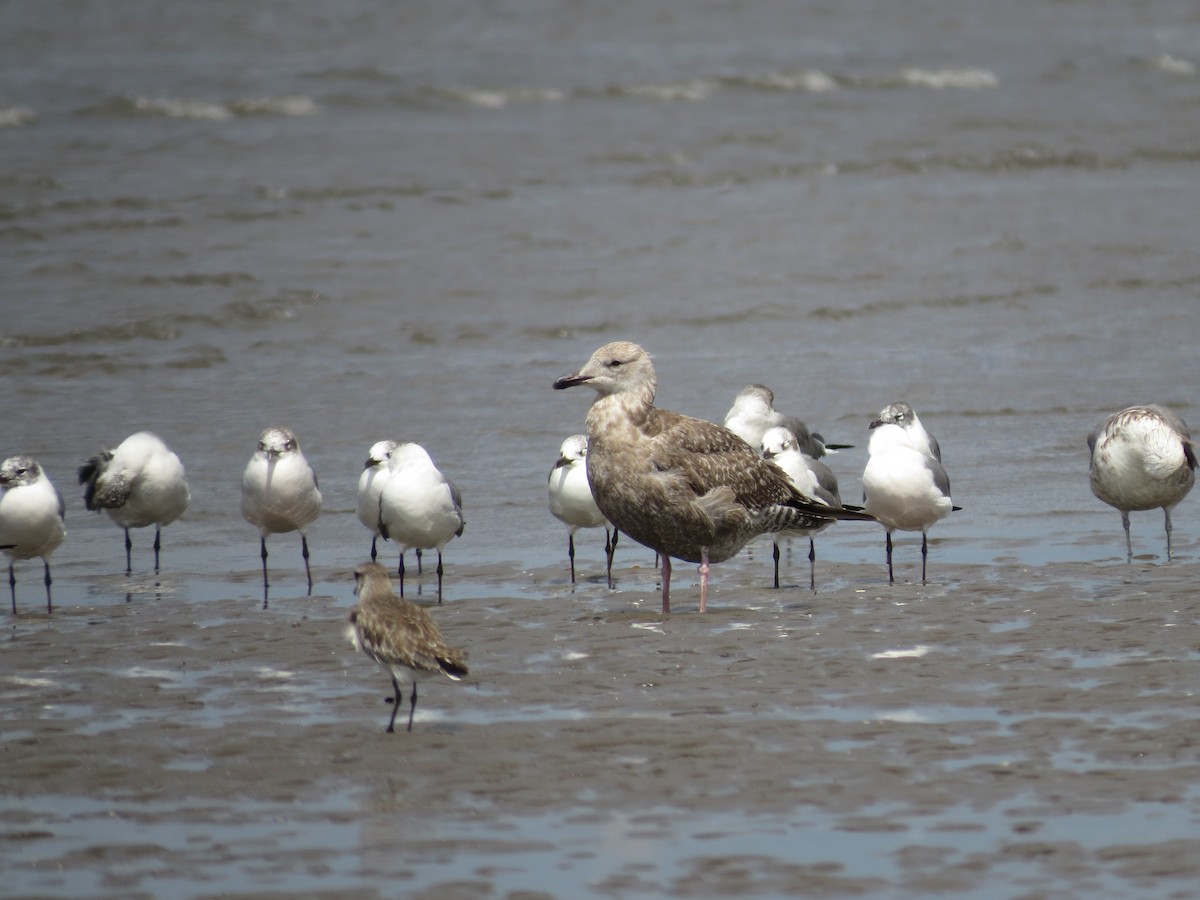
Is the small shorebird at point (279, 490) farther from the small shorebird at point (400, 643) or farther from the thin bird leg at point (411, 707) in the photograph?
the thin bird leg at point (411, 707)

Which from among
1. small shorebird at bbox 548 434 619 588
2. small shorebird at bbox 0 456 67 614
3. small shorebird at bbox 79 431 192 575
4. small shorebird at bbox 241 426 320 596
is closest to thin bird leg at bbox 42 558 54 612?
small shorebird at bbox 0 456 67 614

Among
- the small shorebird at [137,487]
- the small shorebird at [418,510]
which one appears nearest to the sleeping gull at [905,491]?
the small shorebird at [418,510]

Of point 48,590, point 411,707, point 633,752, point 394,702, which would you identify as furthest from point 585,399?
point 633,752

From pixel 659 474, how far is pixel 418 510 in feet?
4.82

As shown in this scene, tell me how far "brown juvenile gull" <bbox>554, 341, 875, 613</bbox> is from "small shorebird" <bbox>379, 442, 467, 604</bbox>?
3.50 feet

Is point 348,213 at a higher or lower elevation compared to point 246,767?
Result: higher

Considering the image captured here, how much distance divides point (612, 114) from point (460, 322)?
1104cm

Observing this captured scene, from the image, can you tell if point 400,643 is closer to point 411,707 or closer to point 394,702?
point 411,707

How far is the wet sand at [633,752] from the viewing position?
5.02 meters

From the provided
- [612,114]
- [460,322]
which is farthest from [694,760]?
[612,114]

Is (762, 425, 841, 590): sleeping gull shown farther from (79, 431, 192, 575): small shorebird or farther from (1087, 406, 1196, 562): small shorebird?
(79, 431, 192, 575): small shorebird

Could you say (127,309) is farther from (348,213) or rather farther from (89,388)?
(348,213)

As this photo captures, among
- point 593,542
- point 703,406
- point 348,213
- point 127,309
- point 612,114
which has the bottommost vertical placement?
point 593,542

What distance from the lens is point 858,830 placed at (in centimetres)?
526
